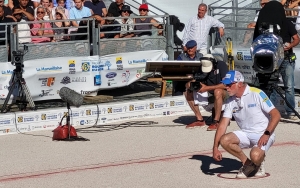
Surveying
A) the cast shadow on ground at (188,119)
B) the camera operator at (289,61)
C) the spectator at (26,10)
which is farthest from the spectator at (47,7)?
the camera operator at (289,61)

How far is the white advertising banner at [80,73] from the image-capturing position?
563 inches

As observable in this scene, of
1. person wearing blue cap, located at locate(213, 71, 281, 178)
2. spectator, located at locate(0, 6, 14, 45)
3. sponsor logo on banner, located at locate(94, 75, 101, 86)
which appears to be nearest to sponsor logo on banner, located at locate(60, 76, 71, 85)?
sponsor logo on banner, located at locate(94, 75, 101, 86)

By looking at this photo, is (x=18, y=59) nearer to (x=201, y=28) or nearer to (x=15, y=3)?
(x=15, y=3)

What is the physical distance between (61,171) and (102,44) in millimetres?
5756

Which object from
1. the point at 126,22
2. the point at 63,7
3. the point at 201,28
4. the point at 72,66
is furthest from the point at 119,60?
the point at 63,7

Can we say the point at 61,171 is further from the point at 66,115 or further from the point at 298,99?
the point at 298,99

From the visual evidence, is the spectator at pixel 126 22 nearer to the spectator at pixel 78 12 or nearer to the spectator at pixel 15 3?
the spectator at pixel 78 12

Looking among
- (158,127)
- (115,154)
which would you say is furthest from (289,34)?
(115,154)

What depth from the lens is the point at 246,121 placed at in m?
8.88

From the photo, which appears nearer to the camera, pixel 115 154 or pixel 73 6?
pixel 115 154

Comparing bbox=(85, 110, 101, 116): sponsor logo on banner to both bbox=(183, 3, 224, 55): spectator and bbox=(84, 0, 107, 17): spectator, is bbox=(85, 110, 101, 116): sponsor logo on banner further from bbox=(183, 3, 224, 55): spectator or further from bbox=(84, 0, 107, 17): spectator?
bbox=(84, 0, 107, 17): spectator

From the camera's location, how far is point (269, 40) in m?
12.1

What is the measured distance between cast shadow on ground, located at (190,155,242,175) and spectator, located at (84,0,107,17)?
6842 millimetres

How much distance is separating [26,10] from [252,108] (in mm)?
7925
